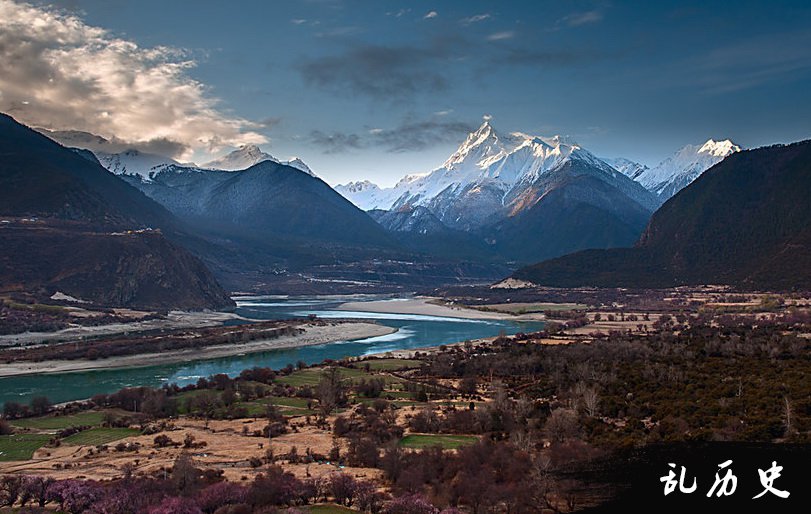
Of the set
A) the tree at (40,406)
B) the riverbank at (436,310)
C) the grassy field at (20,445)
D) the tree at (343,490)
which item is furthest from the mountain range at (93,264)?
the tree at (343,490)

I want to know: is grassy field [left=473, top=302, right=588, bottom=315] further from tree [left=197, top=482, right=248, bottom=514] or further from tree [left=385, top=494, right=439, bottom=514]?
tree [left=197, top=482, right=248, bottom=514]

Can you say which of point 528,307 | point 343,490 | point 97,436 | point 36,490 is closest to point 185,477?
point 36,490

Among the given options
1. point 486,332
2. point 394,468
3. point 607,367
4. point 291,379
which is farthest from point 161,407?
point 486,332

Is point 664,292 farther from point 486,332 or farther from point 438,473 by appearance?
point 438,473

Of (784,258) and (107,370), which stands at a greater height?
(784,258)

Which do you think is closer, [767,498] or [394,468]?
[767,498]
